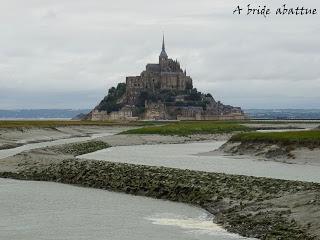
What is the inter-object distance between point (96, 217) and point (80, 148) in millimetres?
39924

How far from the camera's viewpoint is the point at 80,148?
65.2 m

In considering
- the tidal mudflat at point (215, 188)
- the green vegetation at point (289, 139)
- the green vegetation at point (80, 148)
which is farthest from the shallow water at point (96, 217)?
the green vegetation at point (80, 148)

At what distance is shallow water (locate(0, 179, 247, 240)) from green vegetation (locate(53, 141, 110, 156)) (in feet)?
85.9

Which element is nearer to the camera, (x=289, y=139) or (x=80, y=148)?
(x=289, y=139)

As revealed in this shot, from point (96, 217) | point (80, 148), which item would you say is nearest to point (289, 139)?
point (80, 148)

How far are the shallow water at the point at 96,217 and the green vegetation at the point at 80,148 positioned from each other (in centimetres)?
2620

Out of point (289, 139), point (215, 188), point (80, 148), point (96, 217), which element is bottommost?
point (96, 217)

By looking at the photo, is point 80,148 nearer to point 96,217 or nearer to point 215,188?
point 215,188

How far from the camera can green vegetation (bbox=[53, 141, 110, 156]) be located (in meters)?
59.8

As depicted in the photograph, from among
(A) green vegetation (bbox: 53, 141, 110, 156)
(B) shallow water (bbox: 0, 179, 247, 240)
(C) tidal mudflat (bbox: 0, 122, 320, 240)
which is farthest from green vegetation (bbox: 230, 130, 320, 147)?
(B) shallow water (bbox: 0, 179, 247, 240)

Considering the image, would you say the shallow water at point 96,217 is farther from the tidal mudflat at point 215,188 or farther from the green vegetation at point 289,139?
the green vegetation at point 289,139

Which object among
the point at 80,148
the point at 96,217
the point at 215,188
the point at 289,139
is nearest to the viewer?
the point at 96,217

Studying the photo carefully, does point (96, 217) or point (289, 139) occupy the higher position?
point (289, 139)

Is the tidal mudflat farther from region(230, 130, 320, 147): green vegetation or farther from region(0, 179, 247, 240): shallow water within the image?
region(230, 130, 320, 147): green vegetation
